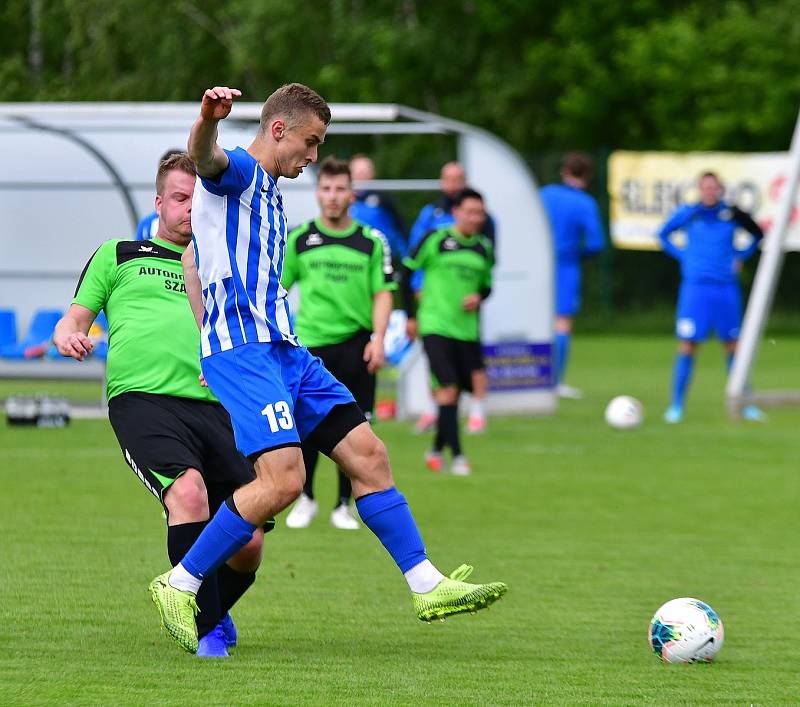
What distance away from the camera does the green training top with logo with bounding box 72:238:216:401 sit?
609 centimetres

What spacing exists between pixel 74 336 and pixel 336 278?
151 inches

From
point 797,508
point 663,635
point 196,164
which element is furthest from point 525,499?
point 196,164

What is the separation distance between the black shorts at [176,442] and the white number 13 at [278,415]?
0.43 metres

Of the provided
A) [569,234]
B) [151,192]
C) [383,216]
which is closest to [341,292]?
[383,216]

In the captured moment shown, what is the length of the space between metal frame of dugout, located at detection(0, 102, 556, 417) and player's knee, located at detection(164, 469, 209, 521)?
7935 mm

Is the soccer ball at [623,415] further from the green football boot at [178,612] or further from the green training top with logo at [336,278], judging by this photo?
the green football boot at [178,612]

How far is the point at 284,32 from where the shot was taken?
3378 cm

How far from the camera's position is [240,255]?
5605mm

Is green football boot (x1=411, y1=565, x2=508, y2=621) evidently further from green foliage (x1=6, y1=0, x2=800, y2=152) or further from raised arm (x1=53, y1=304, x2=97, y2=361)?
green foliage (x1=6, y1=0, x2=800, y2=152)

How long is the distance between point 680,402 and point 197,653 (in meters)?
10.5

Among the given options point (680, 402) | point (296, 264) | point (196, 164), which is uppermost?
point (196, 164)

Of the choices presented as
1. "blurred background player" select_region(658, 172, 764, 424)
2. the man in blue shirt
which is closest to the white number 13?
the man in blue shirt

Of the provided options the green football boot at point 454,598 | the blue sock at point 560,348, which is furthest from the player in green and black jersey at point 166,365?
the blue sock at point 560,348

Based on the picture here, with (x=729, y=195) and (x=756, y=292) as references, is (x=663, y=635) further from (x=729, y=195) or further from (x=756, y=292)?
(x=729, y=195)
